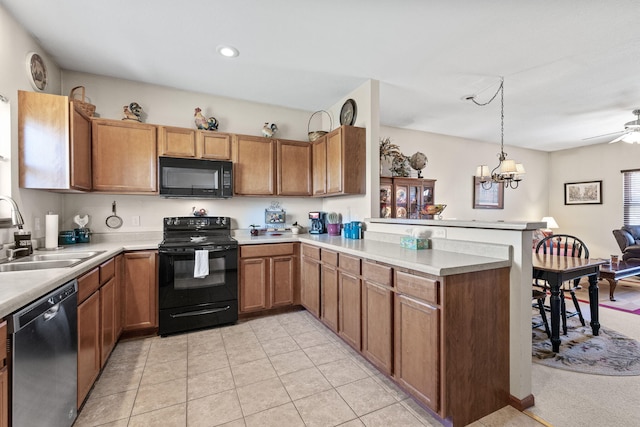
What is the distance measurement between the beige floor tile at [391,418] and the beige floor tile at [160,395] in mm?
1175

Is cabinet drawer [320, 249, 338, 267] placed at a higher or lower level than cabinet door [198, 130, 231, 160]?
lower

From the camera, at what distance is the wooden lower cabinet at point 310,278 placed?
9.68 ft

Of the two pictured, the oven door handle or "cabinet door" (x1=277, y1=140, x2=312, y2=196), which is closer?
the oven door handle

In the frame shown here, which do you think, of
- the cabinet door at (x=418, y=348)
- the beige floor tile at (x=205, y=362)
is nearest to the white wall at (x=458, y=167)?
the cabinet door at (x=418, y=348)

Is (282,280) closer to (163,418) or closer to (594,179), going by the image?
(163,418)

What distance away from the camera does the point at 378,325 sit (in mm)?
2006

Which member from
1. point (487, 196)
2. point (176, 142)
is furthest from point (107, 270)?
point (487, 196)

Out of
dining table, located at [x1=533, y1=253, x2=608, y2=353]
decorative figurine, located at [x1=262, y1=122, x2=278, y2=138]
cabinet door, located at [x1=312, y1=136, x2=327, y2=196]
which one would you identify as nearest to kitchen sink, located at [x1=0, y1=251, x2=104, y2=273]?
decorative figurine, located at [x1=262, y1=122, x2=278, y2=138]

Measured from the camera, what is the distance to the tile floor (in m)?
1.65

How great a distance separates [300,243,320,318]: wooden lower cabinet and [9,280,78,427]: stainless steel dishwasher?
191 cm

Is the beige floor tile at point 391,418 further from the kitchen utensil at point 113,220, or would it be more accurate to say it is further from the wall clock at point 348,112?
the kitchen utensil at point 113,220

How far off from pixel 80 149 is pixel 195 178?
0.99 m

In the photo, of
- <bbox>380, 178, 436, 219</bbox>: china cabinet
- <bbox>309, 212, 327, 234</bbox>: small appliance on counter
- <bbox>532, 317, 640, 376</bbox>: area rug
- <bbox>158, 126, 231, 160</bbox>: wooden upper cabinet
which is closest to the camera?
<bbox>532, 317, 640, 376</bbox>: area rug

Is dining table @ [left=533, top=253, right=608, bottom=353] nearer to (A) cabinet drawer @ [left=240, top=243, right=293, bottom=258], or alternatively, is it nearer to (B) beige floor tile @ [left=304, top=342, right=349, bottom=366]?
(B) beige floor tile @ [left=304, top=342, right=349, bottom=366]
